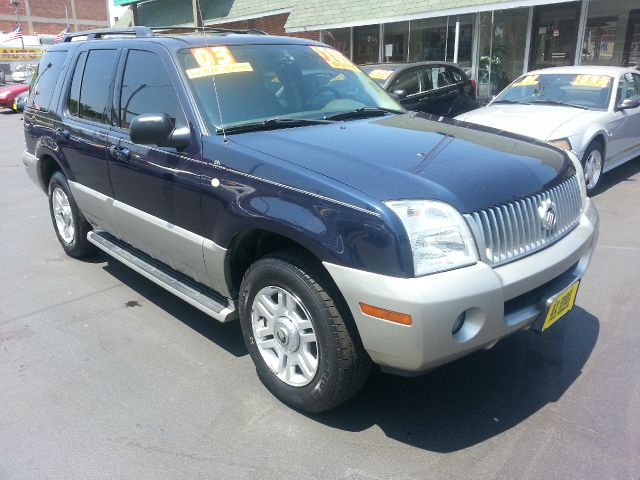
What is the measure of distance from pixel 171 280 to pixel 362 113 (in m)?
1.72

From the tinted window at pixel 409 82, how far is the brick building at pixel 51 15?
7020 centimetres

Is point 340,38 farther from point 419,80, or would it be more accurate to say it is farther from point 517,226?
point 517,226

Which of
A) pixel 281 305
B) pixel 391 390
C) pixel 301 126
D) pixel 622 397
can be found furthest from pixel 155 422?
pixel 622 397

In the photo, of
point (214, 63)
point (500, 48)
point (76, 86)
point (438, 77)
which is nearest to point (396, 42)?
point (500, 48)

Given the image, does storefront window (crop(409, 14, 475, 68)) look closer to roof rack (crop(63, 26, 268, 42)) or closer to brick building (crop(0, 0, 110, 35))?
roof rack (crop(63, 26, 268, 42))

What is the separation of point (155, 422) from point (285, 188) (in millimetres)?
1416

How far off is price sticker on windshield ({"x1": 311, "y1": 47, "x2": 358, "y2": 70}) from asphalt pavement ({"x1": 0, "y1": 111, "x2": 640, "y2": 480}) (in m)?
2.08

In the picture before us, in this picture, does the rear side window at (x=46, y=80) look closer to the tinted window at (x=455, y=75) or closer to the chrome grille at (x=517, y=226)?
the chrome grille at (x=517, y=226)

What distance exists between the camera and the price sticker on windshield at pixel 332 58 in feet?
13.8

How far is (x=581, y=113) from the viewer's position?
7.12m

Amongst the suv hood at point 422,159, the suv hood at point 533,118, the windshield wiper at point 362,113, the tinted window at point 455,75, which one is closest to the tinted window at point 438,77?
the tinted window at point 455,75

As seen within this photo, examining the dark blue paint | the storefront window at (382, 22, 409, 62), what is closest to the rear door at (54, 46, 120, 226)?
the dark blue paint

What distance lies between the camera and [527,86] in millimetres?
8219

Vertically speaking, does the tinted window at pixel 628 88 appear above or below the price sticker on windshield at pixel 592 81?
below
